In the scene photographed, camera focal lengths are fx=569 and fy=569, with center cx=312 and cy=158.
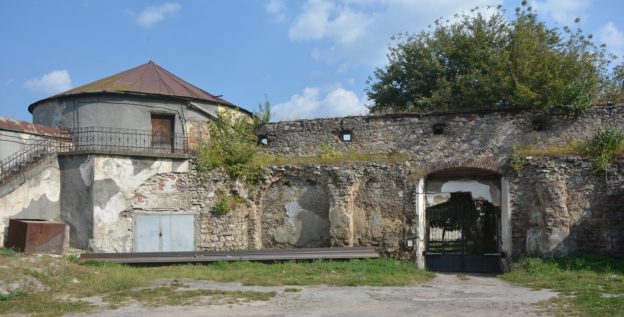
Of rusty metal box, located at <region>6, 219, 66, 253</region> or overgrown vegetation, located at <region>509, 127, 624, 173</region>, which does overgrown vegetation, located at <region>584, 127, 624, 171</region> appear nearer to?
overgrown vegetation, located at <region>509, 127, 624, 173</region>

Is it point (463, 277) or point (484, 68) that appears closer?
point (463, 277)

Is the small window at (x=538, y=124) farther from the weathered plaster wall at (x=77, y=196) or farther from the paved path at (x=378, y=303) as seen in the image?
the weathered plaster wall at (x=77, y=196)

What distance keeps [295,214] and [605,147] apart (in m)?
9.45

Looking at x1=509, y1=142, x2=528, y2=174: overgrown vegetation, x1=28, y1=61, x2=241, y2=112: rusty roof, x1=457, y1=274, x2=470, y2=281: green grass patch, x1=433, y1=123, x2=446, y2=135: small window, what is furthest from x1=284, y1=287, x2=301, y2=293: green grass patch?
x1=28, y1=61, x2=241, y2=112: rusty roof

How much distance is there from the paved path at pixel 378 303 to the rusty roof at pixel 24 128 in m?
9.15

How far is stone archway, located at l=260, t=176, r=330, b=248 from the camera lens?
60.4 ft

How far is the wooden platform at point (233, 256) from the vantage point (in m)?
16.2

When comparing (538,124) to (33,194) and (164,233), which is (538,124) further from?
(33,194)

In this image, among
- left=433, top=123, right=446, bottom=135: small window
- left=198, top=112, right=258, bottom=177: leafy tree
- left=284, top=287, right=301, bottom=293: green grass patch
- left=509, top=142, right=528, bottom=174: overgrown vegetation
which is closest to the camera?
left=284, top=287, right=301, bottom=293: green grass patch

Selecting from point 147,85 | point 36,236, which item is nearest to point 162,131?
point 147,85

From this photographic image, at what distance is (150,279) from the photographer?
1377 cm

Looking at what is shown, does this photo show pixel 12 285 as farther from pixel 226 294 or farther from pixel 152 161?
pixel 152 161

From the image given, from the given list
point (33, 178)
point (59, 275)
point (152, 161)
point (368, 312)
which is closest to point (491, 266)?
point (368, 312)

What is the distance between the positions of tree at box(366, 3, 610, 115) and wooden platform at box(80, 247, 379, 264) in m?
7.66
